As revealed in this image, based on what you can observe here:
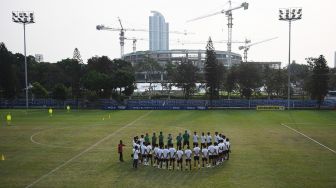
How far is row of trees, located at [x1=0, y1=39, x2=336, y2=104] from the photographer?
2972 inches

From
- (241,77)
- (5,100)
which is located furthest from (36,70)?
(241,77)

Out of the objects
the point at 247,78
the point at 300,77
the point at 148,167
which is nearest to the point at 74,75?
the point at 247,78

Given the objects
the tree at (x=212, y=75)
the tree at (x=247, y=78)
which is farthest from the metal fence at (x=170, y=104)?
the tree at (x=247, y=78)

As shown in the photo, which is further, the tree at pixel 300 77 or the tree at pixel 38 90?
the tree at pixel 300 77

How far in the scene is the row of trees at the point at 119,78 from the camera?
7550 centimetres

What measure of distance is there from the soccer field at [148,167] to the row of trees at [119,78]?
32379 millimetres

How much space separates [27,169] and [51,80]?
75.9m

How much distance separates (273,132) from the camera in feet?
129

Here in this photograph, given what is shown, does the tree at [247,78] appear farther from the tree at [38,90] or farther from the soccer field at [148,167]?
the tree at [38,90]

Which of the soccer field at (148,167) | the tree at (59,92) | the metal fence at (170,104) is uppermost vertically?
the tree at (59,92)

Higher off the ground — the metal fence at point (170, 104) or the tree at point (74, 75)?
the tree at point (74, 75)

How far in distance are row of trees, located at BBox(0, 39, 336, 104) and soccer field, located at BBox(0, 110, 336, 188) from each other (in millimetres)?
32379

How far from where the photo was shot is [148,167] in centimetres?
2359

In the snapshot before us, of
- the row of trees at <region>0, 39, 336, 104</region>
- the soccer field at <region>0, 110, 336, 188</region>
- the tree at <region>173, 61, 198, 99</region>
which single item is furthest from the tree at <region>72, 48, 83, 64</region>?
the soccer field at <region>0, 110, 336, 188</region>
